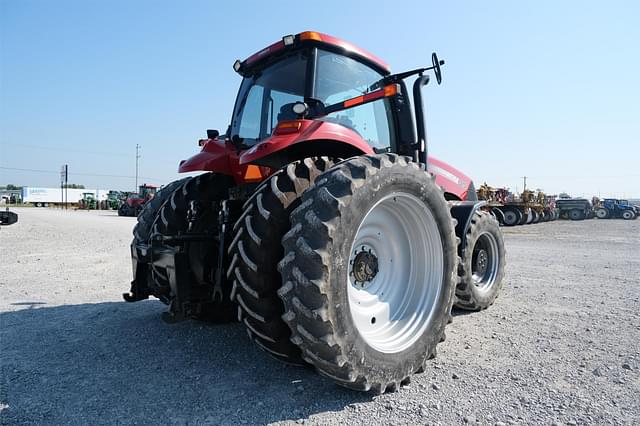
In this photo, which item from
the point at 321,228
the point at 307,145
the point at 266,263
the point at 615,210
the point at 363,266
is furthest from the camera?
the point at 615,210

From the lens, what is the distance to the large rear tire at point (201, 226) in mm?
3066

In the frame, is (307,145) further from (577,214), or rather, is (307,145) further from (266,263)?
(577,214)

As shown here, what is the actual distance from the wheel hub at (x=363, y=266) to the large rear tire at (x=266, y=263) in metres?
0.62

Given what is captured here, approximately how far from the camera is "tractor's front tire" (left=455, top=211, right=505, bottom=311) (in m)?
4.33

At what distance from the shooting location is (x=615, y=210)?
33.4 m

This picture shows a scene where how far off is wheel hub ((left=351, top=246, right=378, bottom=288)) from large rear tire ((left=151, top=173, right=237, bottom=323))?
1020mm

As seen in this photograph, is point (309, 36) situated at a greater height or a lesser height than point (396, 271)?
greater

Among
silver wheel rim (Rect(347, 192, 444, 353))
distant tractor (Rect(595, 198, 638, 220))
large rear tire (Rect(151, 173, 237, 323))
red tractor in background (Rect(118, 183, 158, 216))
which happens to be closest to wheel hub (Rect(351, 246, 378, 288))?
silver wheel rim (Rect(347, 192, 444, 353))

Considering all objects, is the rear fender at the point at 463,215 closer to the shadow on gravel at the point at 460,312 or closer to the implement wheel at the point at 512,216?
the shadow on gravel at the point at 460,312

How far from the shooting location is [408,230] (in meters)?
3.08

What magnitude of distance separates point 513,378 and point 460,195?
2.99 meters

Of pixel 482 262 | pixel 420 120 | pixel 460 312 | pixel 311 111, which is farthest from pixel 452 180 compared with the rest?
pixel 311 111

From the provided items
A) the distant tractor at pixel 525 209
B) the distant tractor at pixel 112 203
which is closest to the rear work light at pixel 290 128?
the distant tractor at pixel 525 209

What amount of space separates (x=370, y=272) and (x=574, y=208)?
112 feet
